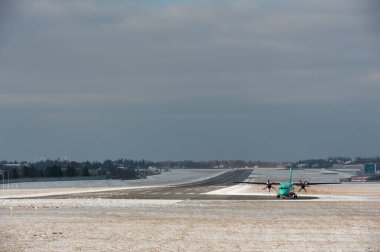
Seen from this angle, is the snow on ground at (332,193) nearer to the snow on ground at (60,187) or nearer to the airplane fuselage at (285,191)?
the airplane fuselage at (285,191)

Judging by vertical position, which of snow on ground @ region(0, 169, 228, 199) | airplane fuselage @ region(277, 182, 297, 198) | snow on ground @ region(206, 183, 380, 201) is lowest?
snow on ground @ region(206, 183, 380, 201)

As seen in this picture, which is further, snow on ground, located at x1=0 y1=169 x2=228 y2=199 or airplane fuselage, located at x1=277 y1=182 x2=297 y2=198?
snow on ground, located at x1=0 y1=169 x2=228 y2=199

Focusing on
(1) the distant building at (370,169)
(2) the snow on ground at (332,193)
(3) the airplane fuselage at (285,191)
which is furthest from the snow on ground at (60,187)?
(1) the distant building at (370,169)

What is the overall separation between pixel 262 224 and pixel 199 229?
13.8ft

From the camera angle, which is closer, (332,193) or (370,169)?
(332,193)

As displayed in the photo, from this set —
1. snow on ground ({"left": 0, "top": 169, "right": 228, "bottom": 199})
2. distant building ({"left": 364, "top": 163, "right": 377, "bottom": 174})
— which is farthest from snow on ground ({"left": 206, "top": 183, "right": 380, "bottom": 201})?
distant building ({"left": 364, "top": 163, "right": 377, "bottom": 174})

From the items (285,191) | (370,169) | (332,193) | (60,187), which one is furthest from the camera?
(370,169)

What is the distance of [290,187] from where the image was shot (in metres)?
59.9

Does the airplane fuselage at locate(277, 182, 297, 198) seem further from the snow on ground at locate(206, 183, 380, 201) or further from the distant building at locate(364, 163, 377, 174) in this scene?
the distant building at locate(364, 163, 377, 174)

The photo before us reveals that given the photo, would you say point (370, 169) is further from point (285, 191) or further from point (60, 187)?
point (285, 191)

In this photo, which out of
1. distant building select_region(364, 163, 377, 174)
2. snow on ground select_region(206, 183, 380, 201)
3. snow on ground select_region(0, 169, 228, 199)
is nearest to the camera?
snow on ground select_region(206, 183, 380, 201)

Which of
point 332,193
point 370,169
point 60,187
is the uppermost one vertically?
point 370,169

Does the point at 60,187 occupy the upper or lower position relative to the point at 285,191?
lower

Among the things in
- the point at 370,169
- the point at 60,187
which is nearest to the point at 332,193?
the point at 60,187
